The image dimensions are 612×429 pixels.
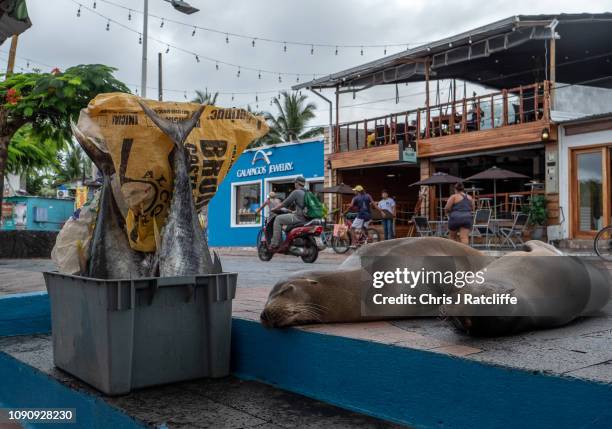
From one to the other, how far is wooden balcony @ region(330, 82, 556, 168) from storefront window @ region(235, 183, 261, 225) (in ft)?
16.2

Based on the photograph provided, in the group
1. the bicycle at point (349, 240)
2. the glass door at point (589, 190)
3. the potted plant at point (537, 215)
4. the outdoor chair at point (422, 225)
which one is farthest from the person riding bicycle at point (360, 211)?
the glass door at point (589, 190)

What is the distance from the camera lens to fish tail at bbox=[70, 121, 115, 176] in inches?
116

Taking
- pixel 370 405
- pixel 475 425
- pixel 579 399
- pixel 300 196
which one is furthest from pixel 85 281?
pixel 300 196

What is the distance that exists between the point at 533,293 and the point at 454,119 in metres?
15.8

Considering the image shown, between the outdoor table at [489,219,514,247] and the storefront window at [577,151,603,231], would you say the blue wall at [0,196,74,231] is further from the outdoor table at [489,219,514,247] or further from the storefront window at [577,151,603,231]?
the storefront window at [577,151,603,231]

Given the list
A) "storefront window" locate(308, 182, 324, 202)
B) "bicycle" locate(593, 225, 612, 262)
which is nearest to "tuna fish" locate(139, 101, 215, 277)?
"bicycle" locate(593, 225, 612, 262)

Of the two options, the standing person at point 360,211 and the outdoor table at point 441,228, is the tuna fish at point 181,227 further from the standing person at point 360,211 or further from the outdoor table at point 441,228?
the outdoor table at point 441,228

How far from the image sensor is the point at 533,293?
7.97 ft

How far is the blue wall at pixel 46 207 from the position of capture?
3073cm

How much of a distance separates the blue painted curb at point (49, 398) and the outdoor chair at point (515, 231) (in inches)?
494

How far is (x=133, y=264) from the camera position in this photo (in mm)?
2945

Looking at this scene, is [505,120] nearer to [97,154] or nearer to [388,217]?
[388,217]

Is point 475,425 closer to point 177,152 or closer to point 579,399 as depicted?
point 579,399

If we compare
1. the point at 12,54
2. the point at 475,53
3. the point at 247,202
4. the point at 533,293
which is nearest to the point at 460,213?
the point at 475,53
